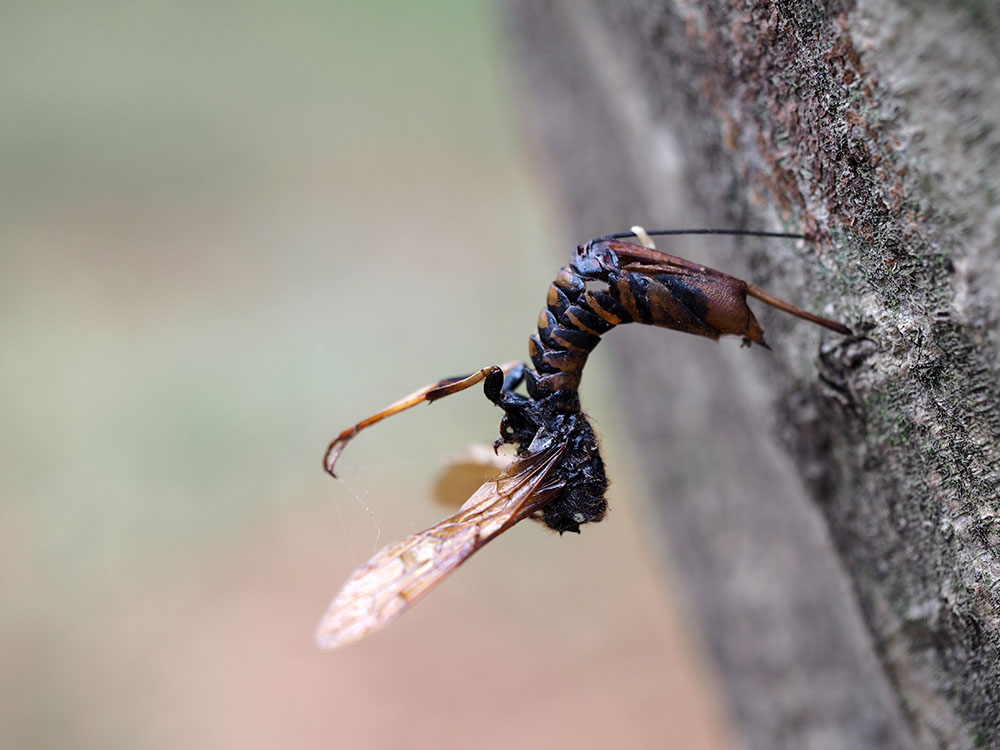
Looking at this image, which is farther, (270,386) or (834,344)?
(270,386)

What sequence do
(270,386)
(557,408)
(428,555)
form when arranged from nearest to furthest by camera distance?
(428,555) → (557,408) → (270,386)

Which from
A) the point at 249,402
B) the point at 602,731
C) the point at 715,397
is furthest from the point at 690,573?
the point at 249,402

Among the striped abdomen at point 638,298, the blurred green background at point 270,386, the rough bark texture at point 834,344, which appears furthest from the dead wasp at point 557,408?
the blurred green background at point 270,386

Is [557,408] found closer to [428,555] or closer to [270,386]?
[428,555]

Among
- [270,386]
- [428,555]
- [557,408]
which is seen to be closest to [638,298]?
[557,408]

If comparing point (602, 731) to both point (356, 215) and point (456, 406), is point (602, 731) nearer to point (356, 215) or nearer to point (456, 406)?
point (456, 406)

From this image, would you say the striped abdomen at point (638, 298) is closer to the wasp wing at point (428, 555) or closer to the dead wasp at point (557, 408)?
the dead wasp at point (557, 408)

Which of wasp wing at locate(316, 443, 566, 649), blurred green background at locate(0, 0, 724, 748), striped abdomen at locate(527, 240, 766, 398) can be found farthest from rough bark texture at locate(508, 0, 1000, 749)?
blurred green background at locate(0, 0, 724, 748)
